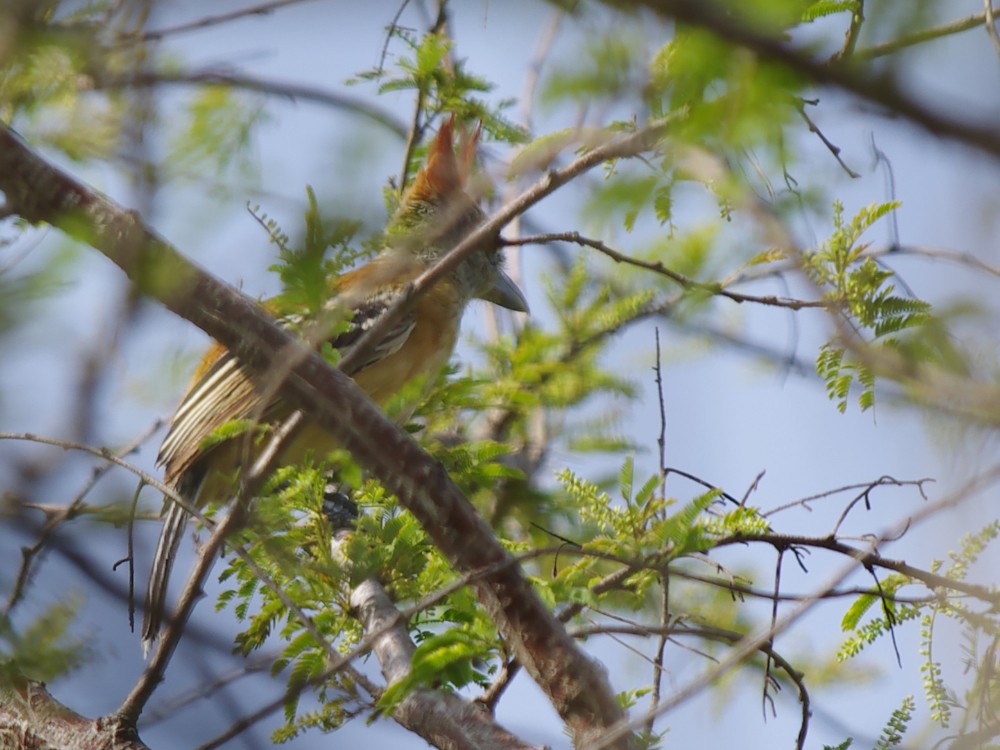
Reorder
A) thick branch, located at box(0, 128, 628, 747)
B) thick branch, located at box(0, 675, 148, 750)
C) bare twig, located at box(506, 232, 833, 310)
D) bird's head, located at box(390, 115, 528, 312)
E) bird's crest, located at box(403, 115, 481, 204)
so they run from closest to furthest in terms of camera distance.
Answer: thick branch, located at box(0, 128, 628, 747), bare twig, located at box(506, 232, 833, 310), thick branch, located at box(0, 675, 148, 750), bird's head, located at box(390, 115, 528, 312), bird's crest, located at box(403, 115, 481, 204)

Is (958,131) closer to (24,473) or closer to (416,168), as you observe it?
(24,473)

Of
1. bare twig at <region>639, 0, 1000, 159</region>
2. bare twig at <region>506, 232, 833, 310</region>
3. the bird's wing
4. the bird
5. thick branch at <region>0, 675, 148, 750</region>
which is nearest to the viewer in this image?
bare twig at <region>639, 0, 1000, 159</region>

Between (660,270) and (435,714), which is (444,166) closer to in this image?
(660,270)

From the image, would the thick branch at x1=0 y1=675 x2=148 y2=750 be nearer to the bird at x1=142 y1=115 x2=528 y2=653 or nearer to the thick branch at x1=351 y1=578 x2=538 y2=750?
the bird at x1=142 y1=115 x2=528 y2=653

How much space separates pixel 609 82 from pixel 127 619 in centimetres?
128

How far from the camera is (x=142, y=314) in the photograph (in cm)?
203

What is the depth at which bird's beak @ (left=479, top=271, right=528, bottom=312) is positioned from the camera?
20.9 feet

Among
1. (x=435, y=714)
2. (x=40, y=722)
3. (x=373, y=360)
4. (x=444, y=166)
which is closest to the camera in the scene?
(x=435, y=714)

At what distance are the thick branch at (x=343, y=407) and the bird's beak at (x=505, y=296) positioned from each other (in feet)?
11.1

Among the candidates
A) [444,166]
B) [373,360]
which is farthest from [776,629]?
[444,166]

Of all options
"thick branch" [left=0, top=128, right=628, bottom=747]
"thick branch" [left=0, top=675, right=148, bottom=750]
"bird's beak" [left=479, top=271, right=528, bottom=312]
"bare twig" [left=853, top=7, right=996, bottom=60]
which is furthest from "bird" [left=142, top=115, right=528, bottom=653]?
"bare twig" [left=853, top=7, right=996, bottom=60]

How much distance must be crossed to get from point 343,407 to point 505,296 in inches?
143

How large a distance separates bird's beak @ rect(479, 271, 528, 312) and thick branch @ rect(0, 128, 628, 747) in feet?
11.1

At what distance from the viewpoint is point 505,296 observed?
21.0 feet
